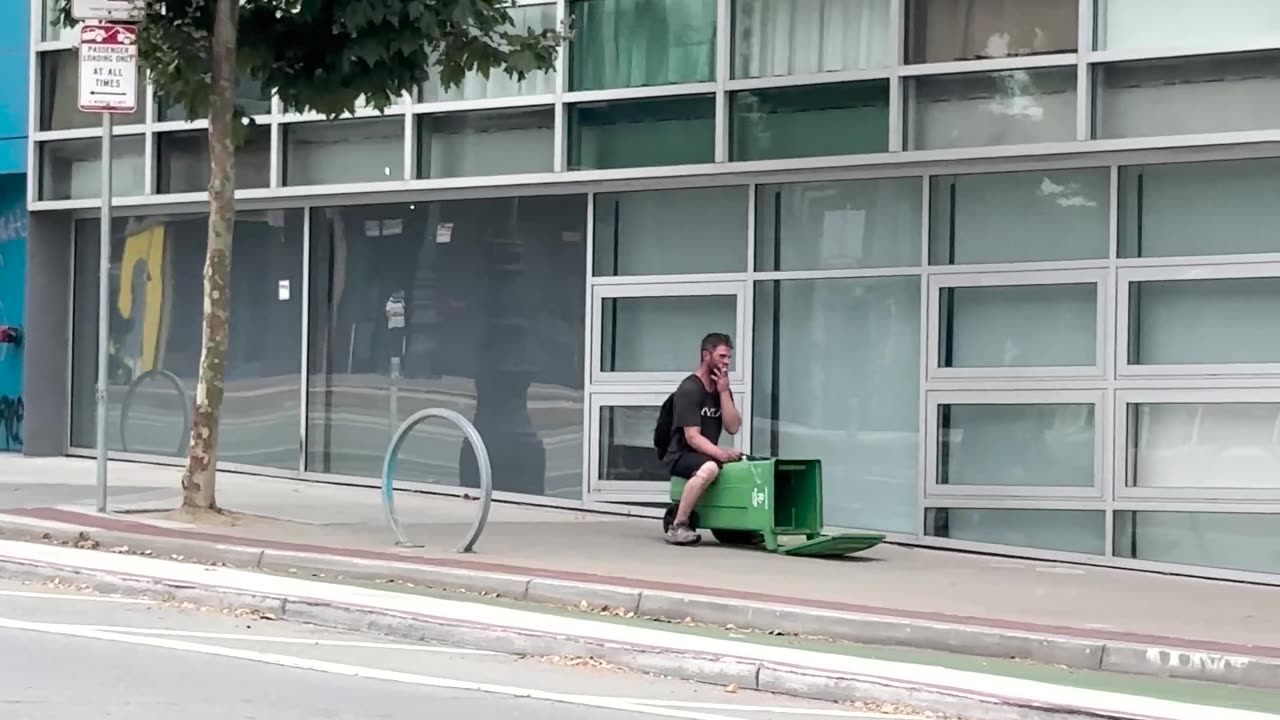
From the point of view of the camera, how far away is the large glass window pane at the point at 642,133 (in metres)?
15.6

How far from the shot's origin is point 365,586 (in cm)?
1196

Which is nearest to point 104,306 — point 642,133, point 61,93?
point 642,133

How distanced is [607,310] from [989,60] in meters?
3.94

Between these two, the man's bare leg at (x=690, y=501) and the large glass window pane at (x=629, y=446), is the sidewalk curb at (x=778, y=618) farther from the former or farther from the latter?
the large glass window pane at (x=629, y=446)

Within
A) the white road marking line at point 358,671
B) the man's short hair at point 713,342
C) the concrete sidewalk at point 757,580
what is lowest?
the white road marking line at point 358,671

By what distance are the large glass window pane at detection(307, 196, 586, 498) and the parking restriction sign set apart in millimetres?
3981

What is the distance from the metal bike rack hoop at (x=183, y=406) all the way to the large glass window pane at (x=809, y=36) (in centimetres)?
706

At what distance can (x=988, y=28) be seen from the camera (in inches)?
563

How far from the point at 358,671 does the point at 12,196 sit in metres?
12.9

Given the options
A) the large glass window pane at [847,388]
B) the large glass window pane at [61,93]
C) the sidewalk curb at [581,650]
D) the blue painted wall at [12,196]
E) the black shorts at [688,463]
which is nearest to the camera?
the sidewalk curb at [581,650]

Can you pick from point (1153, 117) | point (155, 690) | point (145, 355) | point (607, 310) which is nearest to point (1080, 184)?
point (1153, 117)

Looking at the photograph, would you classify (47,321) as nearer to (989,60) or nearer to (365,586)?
(365,586)

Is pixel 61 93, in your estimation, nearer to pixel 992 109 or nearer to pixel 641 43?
pixel 641 43

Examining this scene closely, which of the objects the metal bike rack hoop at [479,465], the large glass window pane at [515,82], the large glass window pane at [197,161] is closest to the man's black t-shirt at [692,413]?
the metal bike rack hoop at [479,465]
